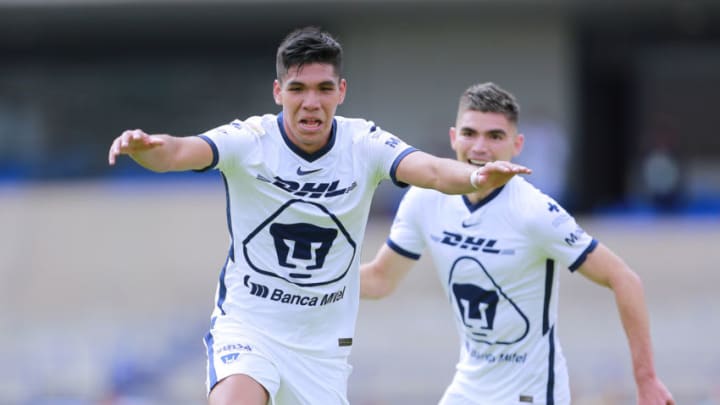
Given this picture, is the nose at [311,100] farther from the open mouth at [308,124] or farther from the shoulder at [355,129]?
the shoulder at [355,129]

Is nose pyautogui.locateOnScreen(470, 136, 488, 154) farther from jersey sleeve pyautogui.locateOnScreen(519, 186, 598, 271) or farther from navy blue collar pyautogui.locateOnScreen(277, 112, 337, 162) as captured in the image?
navy blue collar pyautogui.locateOnScreen(277, 112, 337, 162)

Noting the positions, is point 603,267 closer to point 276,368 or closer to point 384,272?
point 384,272

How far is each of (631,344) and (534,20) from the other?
18.2 metres

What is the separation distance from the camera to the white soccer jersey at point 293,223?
636 centimetres

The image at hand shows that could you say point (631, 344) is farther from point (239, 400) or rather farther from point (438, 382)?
point (438, 382)

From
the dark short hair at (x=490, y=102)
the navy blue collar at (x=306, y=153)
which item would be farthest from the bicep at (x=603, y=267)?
the navy blue collar at (x=306, y=153)

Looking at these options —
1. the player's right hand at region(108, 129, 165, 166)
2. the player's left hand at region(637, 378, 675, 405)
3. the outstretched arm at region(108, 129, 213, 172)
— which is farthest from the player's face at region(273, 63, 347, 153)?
the player's left hand at region(637, 378, 675, 405)

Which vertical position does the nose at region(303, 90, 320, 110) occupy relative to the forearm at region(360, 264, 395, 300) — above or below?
above

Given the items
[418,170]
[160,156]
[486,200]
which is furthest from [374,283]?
[160,156]

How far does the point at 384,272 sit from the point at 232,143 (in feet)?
6.10

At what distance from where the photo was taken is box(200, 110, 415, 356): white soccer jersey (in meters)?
6.36

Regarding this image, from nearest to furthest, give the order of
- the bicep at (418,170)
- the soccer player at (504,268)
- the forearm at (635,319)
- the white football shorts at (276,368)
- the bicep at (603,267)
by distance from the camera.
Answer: the bicep at (418,170)
the white football shorts at (276,368)
the forearm at (635,319)
the bicep at (603,267)
the soccer player at (504,268)

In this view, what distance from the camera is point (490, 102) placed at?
7340mm

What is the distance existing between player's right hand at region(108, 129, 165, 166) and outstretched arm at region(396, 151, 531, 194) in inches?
49.9
